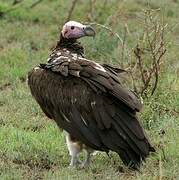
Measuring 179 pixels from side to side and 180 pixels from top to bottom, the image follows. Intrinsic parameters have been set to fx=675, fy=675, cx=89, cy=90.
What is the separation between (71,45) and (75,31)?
0.19 meters

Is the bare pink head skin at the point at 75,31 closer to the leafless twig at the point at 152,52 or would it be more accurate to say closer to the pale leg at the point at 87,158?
the leafless twig at the point at 152,52

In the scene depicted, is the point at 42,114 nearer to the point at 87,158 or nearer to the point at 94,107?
the point at 87,158

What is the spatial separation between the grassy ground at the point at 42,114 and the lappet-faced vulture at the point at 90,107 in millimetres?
262

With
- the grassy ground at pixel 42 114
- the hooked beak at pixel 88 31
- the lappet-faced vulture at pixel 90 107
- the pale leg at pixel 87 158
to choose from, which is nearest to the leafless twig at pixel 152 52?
the grassy ground at pixel 42 114

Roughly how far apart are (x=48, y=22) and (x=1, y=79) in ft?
13.5

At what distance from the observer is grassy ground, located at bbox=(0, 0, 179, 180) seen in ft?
21.1

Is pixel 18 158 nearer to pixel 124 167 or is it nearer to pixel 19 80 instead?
pixel 124 167

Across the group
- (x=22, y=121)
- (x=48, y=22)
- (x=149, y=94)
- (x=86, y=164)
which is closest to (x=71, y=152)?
(x=86, y=164)

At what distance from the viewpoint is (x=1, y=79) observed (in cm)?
1002

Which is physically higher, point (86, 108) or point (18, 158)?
point (86, 108)

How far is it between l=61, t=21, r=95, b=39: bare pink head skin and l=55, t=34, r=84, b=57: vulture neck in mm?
43

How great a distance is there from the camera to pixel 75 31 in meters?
7.23

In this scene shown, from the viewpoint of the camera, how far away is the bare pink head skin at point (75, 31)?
23.5 feet

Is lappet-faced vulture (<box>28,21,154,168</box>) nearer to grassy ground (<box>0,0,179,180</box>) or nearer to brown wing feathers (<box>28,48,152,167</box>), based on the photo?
brown wing feathers (<box>28,48,152,167</box>)
